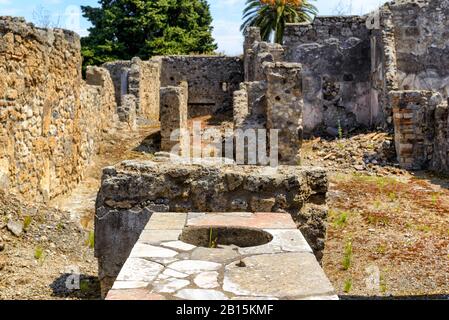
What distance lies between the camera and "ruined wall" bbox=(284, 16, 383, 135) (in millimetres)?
15562

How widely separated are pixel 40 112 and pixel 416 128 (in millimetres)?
7724

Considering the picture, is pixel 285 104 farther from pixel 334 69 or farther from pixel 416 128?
pixel 334 69

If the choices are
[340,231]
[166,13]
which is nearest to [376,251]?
[340,231]

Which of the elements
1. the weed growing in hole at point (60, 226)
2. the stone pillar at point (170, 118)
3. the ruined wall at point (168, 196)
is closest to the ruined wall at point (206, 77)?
the stone pillar at point (170, 118)

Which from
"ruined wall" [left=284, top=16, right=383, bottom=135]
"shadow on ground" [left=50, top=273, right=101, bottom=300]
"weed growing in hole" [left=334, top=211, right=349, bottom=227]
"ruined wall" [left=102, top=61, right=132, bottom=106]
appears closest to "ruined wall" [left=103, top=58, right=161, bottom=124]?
"ruined wall" [left=102, top=61, right=132, bottom=106]

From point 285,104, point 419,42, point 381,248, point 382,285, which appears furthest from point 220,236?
point 419,42

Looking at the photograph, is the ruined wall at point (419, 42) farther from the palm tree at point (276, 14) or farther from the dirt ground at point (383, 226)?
the palm tree at point (276, 14)

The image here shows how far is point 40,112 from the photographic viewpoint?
25.3ft

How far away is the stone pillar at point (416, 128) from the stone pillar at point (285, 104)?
272 cm

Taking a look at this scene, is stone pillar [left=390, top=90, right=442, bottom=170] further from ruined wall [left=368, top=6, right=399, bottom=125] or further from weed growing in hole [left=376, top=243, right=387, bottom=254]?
weed growing in hole [left=376, top=243, right=387, bottom=254]

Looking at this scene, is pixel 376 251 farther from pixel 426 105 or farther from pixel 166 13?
pixel 166 13

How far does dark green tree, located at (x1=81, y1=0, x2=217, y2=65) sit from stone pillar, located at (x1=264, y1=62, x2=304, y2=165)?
1888 cm

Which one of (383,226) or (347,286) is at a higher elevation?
(383,226)
